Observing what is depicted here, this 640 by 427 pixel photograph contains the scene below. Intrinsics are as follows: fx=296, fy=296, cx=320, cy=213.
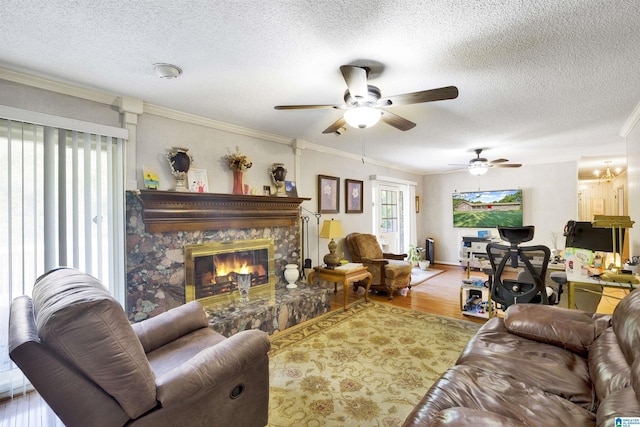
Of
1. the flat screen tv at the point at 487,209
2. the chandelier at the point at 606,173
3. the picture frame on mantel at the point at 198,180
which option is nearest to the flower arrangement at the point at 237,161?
the picture frame on mantel at the point at 198,180

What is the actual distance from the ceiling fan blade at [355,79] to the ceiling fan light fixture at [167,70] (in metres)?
1.21

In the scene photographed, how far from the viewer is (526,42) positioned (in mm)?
1822

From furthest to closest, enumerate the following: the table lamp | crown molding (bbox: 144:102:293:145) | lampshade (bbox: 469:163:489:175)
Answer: lampshade (bbox: 469:163:489:175) → the table lamp → crown molding (bbox: 144:102:293:145)

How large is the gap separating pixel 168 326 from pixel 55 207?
1.39 m

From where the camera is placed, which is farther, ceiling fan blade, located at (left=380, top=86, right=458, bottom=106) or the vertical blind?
the vertical blind

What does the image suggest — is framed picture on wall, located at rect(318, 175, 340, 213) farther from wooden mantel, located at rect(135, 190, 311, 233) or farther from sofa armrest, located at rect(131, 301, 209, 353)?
sofa armrest, located at rect(131, 301, 209, 353)

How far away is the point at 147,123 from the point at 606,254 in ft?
16.7

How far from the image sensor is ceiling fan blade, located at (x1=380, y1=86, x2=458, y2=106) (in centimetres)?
190

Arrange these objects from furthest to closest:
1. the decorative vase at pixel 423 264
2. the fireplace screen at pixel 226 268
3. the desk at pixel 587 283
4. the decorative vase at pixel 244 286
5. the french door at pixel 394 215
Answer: the decorative vase at pixel 423 264 → the french door at pixel 394 215 → the decorative vase at pixel 244 286 → the fireplace screen at pixel 226 268 → the desk at pixel 587 283

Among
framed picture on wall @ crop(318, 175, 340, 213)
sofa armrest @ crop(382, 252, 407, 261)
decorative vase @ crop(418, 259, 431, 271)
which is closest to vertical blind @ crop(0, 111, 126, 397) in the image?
framed picture on wall @ crop(318, 175, 340, 213)

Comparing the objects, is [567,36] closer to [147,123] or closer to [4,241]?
[147,123]

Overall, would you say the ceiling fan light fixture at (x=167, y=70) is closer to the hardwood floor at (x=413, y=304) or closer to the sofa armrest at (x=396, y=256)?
the hardwood floor at (x=413, y=304)

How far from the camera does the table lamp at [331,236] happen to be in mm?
4047

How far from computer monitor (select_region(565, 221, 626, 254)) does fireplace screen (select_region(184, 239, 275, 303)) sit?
140 inches
